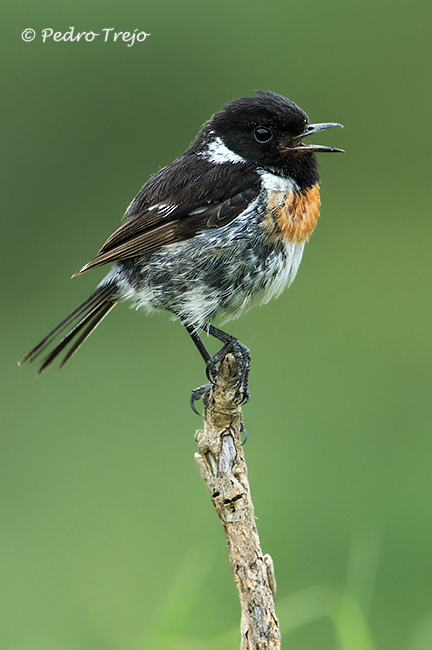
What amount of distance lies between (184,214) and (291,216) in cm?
40

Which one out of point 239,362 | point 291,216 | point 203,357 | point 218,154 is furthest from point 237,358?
point 218,154

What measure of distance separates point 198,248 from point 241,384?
26.2 inches

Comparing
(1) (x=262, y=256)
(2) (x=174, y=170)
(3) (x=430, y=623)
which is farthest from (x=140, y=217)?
(3) (x=430, y=623)

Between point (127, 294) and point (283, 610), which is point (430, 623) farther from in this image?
point (127, 294)

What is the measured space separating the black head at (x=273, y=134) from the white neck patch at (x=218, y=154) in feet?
0.07

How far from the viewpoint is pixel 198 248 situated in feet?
8.97

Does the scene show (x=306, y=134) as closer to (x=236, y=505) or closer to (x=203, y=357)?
(x=203, y=357)

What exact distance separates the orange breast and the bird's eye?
0.24 meters

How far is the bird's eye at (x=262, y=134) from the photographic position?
2.83 metres

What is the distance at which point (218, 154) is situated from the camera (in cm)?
289

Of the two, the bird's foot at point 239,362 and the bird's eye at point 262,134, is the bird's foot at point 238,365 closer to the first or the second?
the bird's foot at point 239,362

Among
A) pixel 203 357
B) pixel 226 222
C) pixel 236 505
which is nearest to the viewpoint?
pixel 236 505

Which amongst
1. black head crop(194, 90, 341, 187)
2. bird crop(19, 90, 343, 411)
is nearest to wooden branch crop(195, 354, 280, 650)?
bird crop(19, 90, 343, 411)

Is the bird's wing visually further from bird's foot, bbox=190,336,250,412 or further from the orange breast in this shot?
bird's foot, bbox=190,336,250,412
